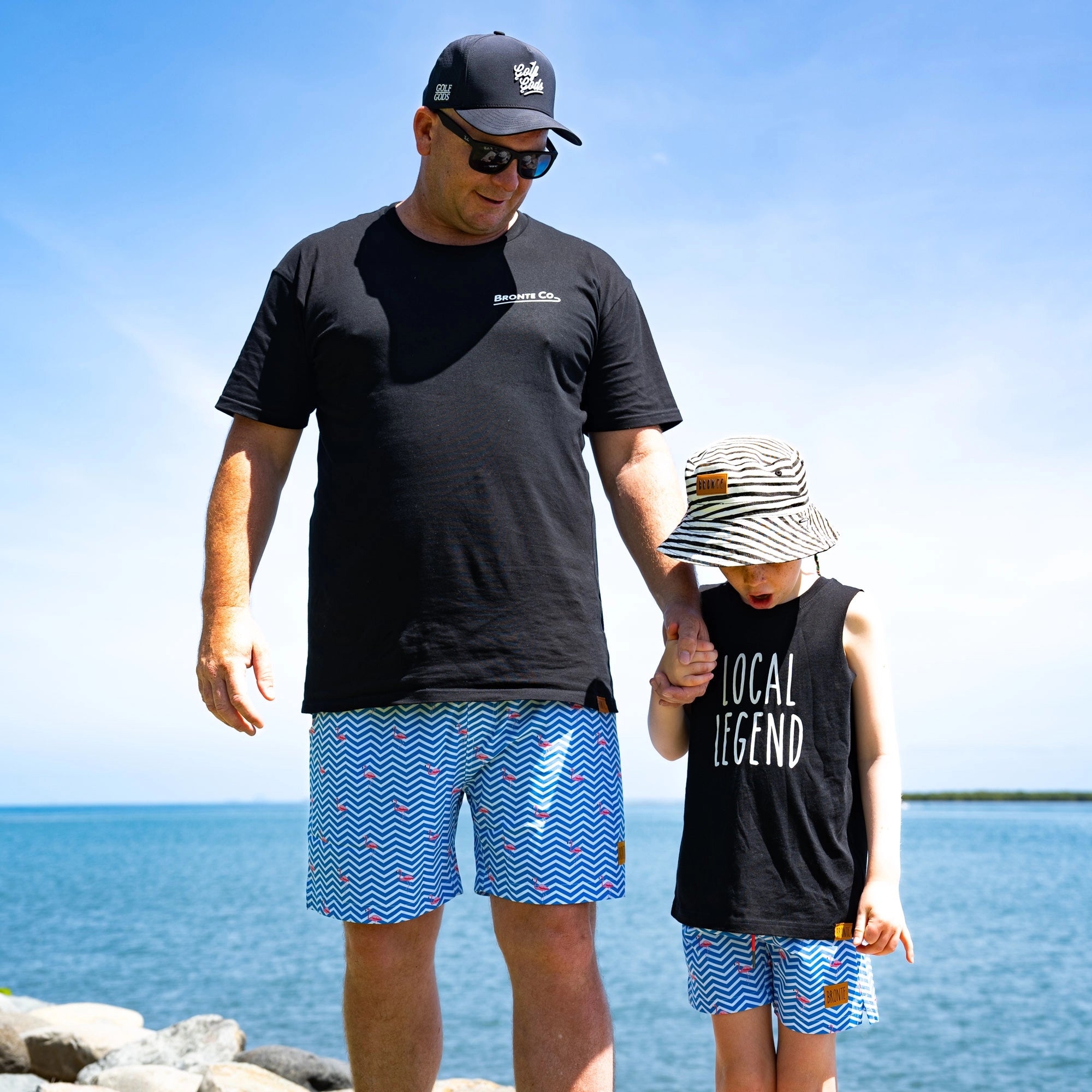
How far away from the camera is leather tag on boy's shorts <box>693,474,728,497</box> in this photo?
2623 mm

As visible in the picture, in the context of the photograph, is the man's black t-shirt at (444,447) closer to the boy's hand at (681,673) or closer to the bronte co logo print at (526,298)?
the bronte co logo print at (526,298)

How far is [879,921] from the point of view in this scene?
2.39 m

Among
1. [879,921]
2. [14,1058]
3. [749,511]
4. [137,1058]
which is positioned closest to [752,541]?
[749,511]

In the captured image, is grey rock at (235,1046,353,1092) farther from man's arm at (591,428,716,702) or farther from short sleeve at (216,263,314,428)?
short sleeve at (216,263,314,428)

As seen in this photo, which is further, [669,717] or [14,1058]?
[14,1058]

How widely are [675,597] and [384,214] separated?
4.03 feet

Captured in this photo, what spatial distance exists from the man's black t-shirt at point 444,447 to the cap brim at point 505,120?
0.97 feet

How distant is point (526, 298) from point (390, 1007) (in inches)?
66.0

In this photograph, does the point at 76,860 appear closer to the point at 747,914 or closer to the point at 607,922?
the point at 607,922

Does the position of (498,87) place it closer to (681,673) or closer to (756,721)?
(681,673)

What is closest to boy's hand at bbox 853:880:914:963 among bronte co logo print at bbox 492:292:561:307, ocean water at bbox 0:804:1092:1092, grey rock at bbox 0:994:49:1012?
bronte co logo print at bbox 492:292:561:307

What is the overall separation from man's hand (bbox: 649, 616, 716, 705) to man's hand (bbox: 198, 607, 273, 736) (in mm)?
912

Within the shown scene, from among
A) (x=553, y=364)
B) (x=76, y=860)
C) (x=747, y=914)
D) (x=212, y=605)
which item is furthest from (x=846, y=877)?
(x=76, y=860)

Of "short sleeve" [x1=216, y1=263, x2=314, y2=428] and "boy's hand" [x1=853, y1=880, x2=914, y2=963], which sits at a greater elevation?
"short sleeve" [x1=216, y1=263, x2=314, y2=428]
